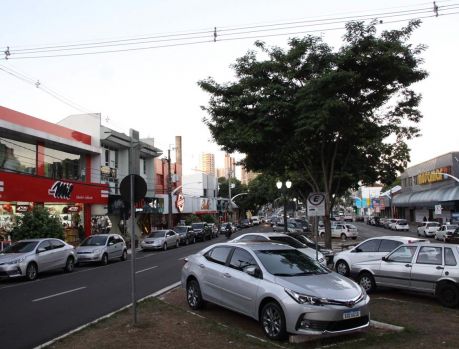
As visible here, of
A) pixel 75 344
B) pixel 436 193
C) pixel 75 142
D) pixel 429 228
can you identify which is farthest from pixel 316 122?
pixel 436 193

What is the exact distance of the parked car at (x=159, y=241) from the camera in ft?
112

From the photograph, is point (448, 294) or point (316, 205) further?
point (316, 205)

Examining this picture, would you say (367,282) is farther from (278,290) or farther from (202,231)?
(202,231)

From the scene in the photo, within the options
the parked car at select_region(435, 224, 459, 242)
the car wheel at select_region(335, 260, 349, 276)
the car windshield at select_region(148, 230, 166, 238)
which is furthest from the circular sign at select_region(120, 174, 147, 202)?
the parked car at select_region(435, 224, 459, 242)

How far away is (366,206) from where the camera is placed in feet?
474

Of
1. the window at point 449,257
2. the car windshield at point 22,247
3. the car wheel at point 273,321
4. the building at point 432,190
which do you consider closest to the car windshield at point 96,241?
the car windshield at point 22,247

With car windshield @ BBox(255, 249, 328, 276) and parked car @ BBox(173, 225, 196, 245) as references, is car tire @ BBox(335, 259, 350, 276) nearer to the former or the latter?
car windshield @ BBox(255, 249, 328, 276)

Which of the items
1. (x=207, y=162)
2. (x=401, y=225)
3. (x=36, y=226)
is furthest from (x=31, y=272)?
(x=207, y=162)

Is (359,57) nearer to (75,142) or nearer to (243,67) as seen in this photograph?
(243,67)

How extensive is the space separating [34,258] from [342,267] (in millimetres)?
10913

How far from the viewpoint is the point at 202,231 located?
150ft

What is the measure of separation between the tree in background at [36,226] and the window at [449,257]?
1903 cm

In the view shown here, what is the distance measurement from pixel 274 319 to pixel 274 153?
10806 mm

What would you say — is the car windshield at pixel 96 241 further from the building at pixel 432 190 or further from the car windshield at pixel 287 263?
the building at pixel 432 190
